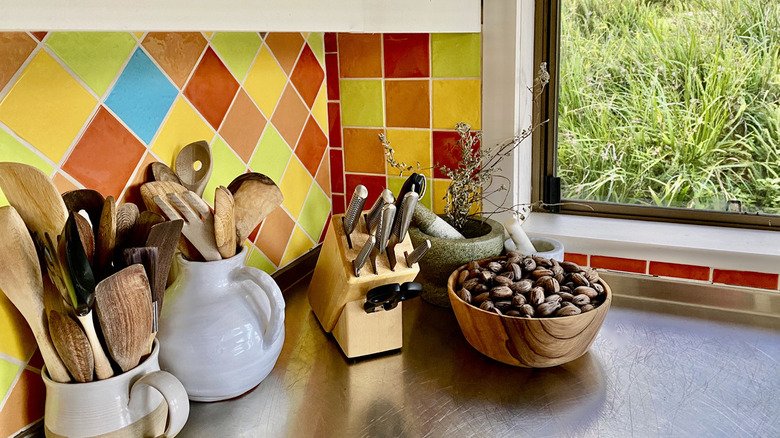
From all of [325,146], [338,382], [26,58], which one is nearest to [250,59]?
[325,146]

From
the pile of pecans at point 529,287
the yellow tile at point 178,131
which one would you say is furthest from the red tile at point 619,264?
the yellow tile at point 178,131

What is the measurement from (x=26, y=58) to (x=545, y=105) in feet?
3.20

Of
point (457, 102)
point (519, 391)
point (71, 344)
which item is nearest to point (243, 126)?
point (457, 102)

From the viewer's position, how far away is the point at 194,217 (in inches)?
35.2

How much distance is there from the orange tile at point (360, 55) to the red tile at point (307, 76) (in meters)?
0.06

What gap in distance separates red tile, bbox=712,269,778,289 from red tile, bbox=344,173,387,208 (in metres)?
0.67

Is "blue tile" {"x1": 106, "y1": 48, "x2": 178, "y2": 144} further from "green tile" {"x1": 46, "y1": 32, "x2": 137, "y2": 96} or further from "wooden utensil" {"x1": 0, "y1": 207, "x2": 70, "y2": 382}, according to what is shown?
"wooden utensil" {"x1": 0, "y1": 207, "x2": 70, "y2": 382}

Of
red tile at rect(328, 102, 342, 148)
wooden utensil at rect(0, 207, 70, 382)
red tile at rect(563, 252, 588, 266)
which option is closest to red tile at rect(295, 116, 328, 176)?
red tile at rect(328, 102, 342, 148)

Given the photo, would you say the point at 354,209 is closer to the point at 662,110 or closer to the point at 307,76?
the point at 307,76

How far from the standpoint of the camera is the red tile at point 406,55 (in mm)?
1325

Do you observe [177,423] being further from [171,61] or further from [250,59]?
[250,59]

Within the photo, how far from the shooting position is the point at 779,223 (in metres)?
1.29

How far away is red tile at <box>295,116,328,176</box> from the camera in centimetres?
136

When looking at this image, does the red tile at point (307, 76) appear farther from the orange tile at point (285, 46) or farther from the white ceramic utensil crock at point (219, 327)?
the white ceramic utensil crock at point (219, 327)
